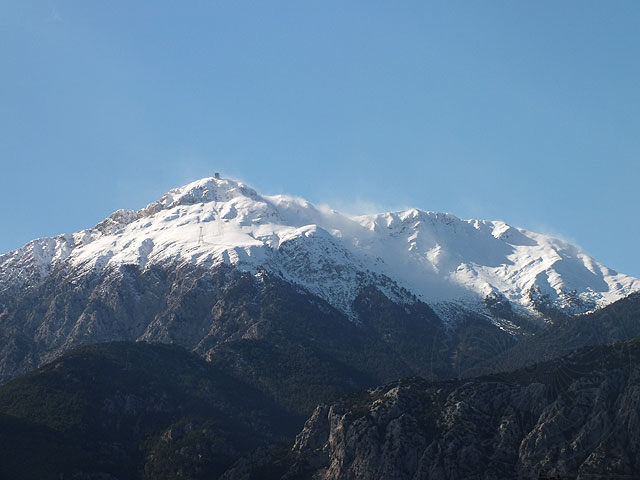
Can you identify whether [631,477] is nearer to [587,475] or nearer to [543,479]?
[587,475]

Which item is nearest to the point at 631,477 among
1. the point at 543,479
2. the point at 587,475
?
the point at 587,475

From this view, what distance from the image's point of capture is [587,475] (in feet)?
643

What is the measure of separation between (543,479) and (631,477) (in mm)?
47214

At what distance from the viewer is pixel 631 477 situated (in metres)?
194

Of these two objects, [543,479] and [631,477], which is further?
[631,477]

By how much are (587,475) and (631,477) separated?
7674 millimetres

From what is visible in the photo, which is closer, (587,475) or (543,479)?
(543,479)

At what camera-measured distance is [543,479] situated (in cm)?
15438

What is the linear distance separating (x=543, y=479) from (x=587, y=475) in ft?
150
